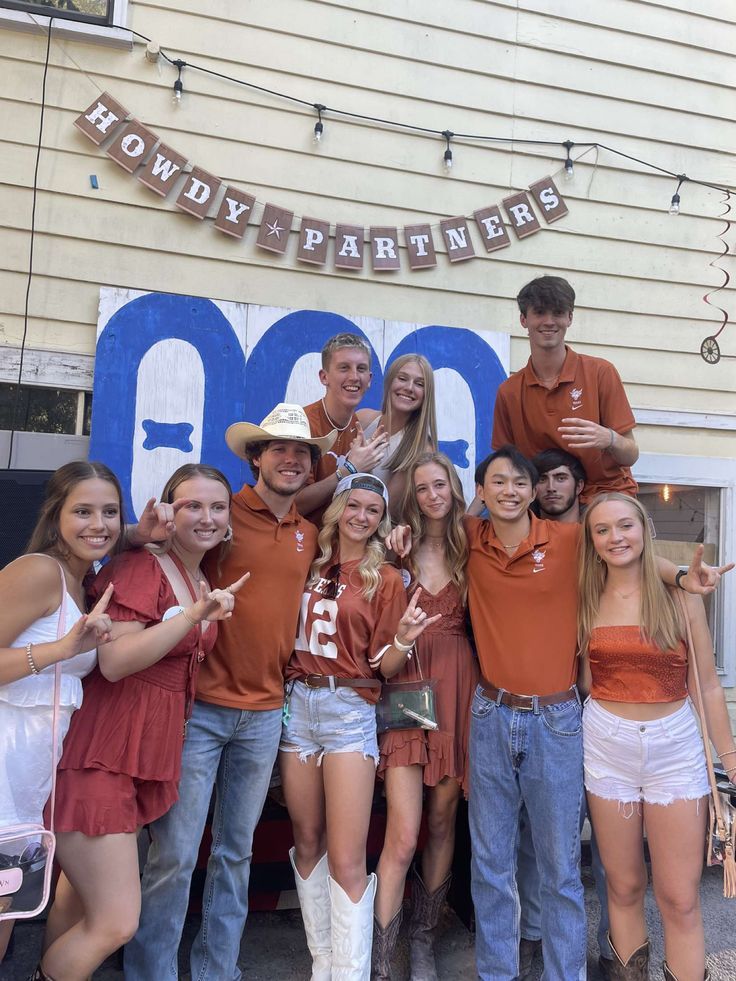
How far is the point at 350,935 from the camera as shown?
249 cm

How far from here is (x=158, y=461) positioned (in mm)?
4160

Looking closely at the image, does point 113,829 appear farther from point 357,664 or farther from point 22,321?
point 22,321

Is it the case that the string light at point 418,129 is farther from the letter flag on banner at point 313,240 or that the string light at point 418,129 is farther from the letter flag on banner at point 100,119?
the letter flag on banner at point 313,240

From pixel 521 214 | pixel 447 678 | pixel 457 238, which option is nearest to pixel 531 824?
pixel 447 678

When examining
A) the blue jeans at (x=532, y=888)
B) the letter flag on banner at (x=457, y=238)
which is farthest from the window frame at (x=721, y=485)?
the blue jeans at (x=532, y=888)

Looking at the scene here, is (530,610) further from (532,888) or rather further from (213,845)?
(213,845)

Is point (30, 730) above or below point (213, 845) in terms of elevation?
above

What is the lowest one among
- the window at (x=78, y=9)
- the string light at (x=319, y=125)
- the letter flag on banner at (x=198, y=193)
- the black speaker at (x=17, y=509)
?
the black speaker at (x=17, y=509)

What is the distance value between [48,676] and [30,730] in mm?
147

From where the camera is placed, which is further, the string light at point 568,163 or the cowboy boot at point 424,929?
the string light at point 568,163

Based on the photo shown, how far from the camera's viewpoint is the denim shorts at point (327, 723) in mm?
2574

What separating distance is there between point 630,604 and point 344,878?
1.31 metres

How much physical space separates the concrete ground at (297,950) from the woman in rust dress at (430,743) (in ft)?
0.86

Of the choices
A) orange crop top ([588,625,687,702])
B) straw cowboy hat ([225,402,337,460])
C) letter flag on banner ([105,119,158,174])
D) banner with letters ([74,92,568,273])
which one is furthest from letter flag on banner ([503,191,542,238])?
orange crop top ([588,625,687,702])
